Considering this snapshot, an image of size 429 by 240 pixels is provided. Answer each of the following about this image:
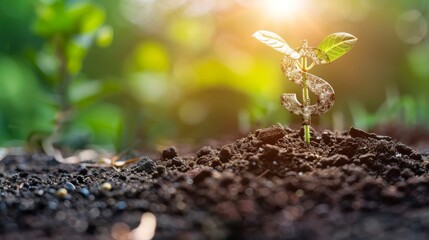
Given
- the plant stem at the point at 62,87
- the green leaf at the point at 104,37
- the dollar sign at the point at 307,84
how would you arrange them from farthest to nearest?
the plant stem at the point at 62,87
the green leaf at the point at 104,37
the dollar sign at the point at 307,84

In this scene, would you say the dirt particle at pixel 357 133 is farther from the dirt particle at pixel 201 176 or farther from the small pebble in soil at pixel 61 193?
the small pebble in soil at pixel 61 193

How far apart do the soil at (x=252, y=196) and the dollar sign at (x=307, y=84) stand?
8 centimetres

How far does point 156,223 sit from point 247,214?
181mm

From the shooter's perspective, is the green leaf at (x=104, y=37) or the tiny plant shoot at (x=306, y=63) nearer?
the tiny plant shoot at (x=306, y=63)

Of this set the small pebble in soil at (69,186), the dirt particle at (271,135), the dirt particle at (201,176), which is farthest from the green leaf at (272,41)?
the small pebble in soil at (69,186)

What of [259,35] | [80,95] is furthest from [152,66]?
[259,35]

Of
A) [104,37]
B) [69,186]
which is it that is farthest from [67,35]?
[69,186]

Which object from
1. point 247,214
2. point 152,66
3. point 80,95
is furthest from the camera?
point 152,66

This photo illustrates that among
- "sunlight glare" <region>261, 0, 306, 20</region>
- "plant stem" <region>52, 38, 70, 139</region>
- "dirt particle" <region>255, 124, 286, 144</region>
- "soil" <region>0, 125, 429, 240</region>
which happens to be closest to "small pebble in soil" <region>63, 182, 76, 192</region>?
"soil" <region>0, 125, 429, 240</region>

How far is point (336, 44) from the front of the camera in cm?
161

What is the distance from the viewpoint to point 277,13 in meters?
4.90

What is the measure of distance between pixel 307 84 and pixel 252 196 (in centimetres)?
51

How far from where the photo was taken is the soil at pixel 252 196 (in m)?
1.14

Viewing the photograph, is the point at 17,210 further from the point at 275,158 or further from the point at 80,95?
the point at 80,95
